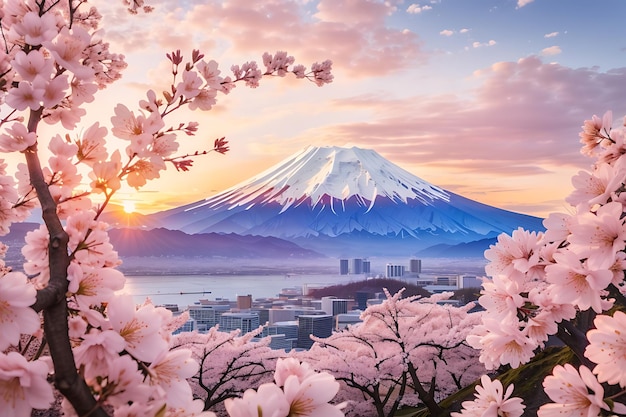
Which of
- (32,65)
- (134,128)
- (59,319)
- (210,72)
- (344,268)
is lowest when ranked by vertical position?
(344,268)

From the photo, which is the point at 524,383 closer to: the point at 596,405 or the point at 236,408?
the point at 596,405

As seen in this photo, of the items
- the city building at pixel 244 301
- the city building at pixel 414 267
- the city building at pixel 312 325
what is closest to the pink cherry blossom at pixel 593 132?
the city building at pixel 312 325

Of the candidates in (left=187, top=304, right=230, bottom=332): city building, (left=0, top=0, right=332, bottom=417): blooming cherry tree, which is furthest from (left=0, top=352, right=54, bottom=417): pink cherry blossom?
(left=187, top=304, right=230, bottom=332): city building

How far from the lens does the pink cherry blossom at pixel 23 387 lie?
714 mm

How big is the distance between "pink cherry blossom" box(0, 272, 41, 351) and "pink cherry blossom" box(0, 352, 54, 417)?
0.05 m

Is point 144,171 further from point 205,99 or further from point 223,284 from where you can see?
point 223,284

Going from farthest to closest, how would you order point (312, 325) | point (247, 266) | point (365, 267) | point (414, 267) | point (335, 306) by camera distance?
point (247, 266), point (365, 267), point (414, 267), point (335, 306), point (312, 325)

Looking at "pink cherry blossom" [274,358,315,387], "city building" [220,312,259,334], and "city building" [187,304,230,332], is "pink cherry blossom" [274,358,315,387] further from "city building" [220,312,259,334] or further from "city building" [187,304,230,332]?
"city building" [187,304,230,332]

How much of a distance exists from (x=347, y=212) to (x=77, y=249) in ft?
177

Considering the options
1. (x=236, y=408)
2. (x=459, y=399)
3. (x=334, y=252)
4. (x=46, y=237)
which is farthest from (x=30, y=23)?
(x=334, y=252)

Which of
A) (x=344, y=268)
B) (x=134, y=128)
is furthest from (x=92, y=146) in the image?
(x=344, y=268)

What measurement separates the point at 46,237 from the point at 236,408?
717mm

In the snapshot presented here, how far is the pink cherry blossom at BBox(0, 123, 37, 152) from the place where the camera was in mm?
1170

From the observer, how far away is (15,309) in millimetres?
774
